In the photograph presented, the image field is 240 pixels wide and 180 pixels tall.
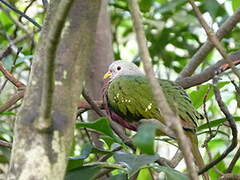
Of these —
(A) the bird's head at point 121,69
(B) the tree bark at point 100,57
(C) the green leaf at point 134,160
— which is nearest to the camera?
(C) the green leaf at point 134,160

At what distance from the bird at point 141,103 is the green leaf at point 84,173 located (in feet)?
2.58

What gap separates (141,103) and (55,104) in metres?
1.46

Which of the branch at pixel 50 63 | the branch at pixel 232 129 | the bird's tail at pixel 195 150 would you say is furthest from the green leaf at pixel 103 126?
the bird's tail at pixel 195 150

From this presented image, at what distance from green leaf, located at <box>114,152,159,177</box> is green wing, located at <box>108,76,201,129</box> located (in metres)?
0.91

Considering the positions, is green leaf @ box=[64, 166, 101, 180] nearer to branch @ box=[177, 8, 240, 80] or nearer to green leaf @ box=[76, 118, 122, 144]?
green leaf @ box=[76, 118, 122, 144]

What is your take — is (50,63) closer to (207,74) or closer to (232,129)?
(232,129)

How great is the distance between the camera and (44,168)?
1000 millimetres

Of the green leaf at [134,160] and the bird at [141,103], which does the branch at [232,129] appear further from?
the bird at [141,103]

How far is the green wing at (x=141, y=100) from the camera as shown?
92.5 inches

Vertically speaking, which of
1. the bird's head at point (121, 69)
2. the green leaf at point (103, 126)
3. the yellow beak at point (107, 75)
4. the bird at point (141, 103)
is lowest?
the green leaf at point (103, 126)

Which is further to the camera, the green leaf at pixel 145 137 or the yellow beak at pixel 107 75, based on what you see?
the yellow beak at pixel 107 75

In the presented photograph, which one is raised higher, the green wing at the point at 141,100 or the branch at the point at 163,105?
the green wing at the point at 141,100

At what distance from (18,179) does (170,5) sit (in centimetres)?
219

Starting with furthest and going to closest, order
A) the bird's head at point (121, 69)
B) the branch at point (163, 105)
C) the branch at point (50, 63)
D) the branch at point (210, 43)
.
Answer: the bird's head at point (121, 69), the branch at point (210, 43), the branch at point (50, 63), the branch at point (163, 105)
